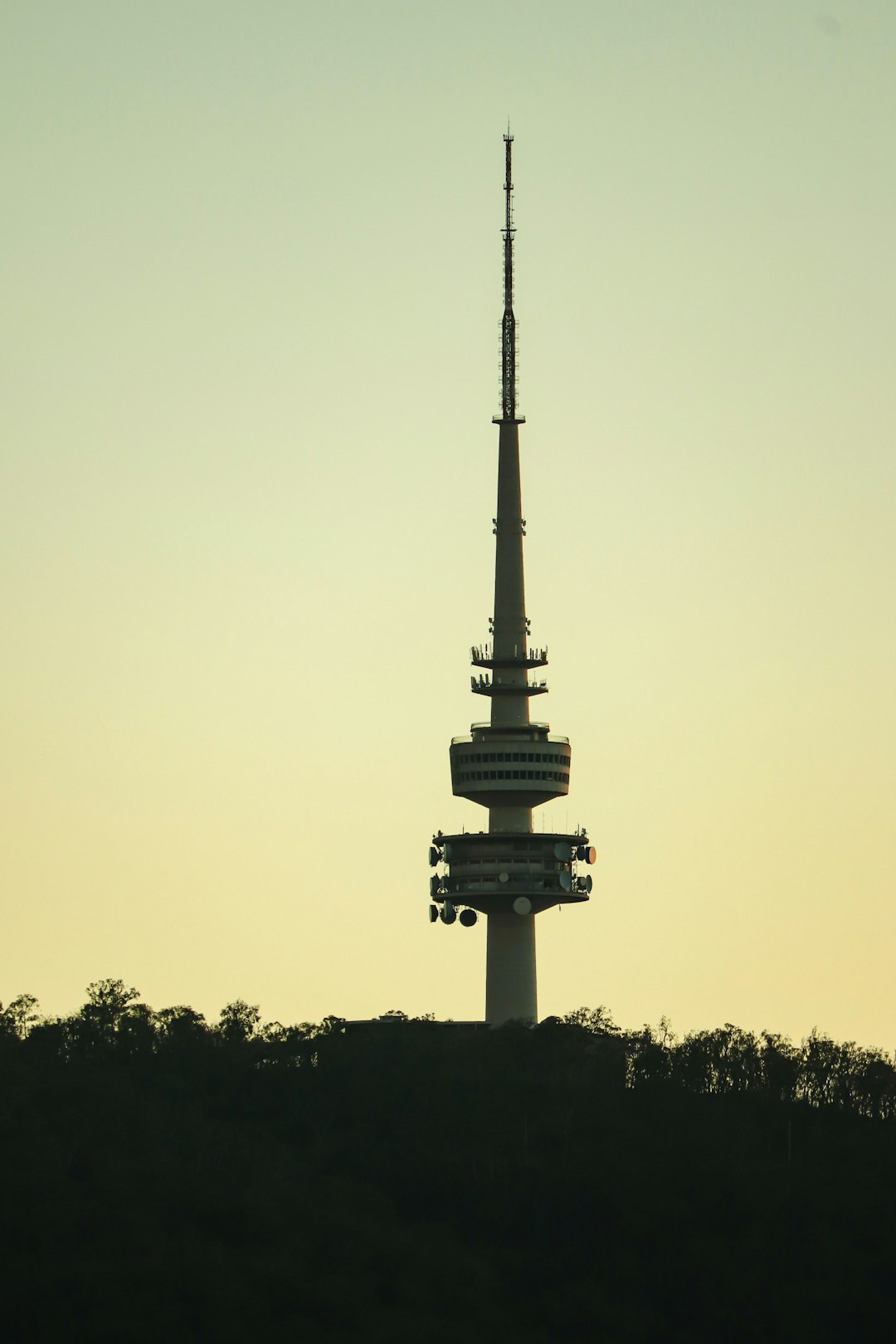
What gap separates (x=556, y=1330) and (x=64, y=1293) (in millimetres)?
28280

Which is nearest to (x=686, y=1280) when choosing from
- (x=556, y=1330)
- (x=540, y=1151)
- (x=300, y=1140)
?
(x=556, y=1330)

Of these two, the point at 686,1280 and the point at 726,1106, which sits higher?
the point at 726,1106

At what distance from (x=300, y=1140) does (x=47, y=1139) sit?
22.8m

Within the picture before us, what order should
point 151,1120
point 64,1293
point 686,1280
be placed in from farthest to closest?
point 151,1120
point 686,1280
point 64,1293

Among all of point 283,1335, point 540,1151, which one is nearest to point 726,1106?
point 540,1151

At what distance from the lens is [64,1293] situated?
163 metres

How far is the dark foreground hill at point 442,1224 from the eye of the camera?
165875 millimetres

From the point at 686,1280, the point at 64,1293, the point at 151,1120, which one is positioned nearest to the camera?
the point at 64,1293

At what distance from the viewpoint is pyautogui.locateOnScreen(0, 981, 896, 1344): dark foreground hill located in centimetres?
16588

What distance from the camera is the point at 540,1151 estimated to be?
194 m

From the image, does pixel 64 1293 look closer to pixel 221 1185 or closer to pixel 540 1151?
pixel 221 1185

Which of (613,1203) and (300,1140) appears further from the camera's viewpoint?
(300,1140)

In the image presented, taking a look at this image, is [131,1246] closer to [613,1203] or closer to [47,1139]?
[47,1139]

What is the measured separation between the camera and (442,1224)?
18400 centimetres
